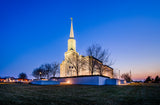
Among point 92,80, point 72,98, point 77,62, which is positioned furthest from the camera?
point 77,62

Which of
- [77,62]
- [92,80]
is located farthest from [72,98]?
[77,62]

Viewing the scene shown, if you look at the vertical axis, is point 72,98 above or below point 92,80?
above

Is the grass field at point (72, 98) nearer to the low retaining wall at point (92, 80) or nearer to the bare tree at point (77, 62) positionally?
the low retaining wall at point (92, 80)

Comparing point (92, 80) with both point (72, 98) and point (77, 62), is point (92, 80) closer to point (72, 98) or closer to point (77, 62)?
point (77, 62)

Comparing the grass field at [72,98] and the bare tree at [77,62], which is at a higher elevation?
the bare tree at [77,62]

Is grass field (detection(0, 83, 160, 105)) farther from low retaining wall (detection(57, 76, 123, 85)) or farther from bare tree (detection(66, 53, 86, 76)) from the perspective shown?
bare tree (detection(66, 53, 86, 76))

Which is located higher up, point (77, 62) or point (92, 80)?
point (77, 62)

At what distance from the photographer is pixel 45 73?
72625 mm

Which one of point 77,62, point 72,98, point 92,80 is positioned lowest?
point 92,80

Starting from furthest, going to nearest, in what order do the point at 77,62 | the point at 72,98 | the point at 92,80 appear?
the point at 77,62 → the point at 92,80 → the point at 72,98

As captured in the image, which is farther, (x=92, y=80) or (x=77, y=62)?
(x=77, y=62)

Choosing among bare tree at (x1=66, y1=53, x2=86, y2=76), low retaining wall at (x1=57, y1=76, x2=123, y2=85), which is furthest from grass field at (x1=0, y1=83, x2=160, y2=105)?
bare tree at (x1=66, y1=53, x2=86, y2=76)

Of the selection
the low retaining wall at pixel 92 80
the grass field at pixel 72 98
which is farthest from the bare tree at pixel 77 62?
the grass field at pixel 72 98

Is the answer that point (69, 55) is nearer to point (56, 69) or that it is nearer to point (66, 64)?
point (66, 64)
